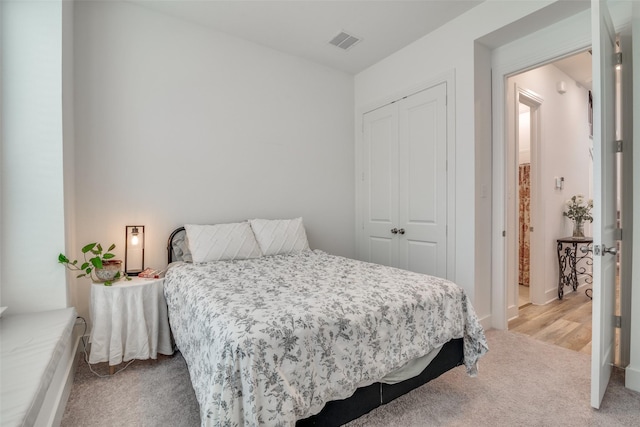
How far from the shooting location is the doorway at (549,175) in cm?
318

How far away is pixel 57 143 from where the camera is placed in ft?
6.64

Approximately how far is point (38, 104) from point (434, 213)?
3246mm

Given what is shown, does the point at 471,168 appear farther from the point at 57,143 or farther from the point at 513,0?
the point at 57,143

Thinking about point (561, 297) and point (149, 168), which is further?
point (561, 297)

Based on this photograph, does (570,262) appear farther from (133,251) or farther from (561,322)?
(133,251)

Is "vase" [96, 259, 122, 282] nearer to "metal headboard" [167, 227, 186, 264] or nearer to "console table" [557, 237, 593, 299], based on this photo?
"metal headboard" [167, 227, 186, 264]

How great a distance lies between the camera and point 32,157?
6.44ft

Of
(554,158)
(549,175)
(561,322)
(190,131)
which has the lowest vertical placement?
(561,322)

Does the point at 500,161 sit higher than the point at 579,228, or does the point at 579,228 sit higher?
the point at 500,161

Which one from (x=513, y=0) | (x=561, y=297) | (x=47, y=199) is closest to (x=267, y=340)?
(x=47, y=199)

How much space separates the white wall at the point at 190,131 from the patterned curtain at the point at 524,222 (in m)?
2.80

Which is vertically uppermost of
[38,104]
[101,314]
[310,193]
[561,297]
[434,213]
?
[38,104]

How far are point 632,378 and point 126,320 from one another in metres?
3.35

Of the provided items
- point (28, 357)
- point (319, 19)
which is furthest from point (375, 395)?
point (319, 19)
